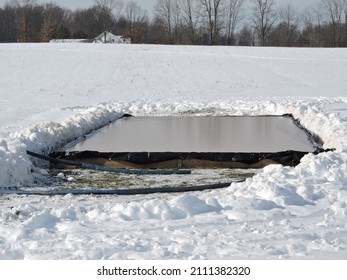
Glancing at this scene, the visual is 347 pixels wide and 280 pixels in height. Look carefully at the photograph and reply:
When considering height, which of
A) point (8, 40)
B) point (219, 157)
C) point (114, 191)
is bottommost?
point (114, 191)

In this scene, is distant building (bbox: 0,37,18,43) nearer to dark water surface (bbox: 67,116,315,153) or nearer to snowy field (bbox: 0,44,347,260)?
snowy field (bbox: 0,44,347,260)

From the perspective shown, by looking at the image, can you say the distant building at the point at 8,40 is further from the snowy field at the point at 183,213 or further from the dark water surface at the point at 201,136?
the dark water surface at the point at 201,136

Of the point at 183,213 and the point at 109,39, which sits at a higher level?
the point at 109,39

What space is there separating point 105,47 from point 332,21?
3494cm

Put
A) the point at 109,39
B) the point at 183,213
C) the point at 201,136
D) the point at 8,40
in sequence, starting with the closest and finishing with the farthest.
A: 1. the point at 183,213
2. the point at 201,136
3. the point at 109,39
4. the point at 8,40

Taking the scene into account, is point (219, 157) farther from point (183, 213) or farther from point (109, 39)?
point (109, 39)

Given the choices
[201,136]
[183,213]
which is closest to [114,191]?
[183,213]

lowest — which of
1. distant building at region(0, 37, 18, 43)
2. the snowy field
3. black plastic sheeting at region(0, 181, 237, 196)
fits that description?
black plastic sheeting at region(0, 181, 237, 196)

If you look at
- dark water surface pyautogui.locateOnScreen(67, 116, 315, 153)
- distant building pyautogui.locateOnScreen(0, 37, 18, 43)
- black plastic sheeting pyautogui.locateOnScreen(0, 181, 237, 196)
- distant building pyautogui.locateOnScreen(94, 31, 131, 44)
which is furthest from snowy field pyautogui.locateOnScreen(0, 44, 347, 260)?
distant building pyautogui.locateOnScreen(0, 37, 18, 43)

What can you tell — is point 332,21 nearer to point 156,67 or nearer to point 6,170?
point 156,67

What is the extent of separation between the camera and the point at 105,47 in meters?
41.5

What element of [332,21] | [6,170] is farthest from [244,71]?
[332,21]

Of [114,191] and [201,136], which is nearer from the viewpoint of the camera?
[114,191]

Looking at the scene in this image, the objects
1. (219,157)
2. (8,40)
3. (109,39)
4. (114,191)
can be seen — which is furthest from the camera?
(8,40)
